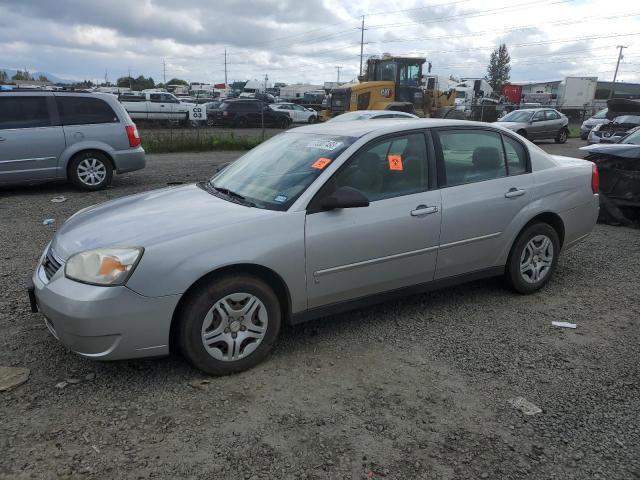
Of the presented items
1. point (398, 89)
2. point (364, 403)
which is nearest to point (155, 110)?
point (398, 89)

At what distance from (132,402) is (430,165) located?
2721 millimetres

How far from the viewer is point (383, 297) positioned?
3.93 metres

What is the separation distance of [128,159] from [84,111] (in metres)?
1.08

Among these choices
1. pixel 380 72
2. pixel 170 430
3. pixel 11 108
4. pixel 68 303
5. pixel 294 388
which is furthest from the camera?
pixel 380 72

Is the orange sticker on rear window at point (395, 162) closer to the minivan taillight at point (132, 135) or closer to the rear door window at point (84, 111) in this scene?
the minivan taillight at point (132, 135)

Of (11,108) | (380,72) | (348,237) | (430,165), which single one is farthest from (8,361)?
(380,72)

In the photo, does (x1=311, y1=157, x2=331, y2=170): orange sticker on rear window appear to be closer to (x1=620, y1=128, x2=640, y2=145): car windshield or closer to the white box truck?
(x1=620, y1=128, x2=640, y2=145): car windshield

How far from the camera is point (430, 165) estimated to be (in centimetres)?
410

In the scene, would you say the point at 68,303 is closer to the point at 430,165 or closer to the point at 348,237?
the point at 348,237

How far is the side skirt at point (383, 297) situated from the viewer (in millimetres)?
3621

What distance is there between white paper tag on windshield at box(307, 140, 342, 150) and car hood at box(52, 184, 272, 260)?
761 millimetres

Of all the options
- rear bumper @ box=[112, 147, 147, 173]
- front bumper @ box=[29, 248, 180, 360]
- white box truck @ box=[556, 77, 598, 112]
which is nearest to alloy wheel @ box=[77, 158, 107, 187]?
rear bumper @ box=[112, 147, 147, 173]

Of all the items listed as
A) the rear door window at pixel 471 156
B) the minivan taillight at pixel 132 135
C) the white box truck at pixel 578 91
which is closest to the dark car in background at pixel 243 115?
the minivan taillight at pixel 132 135

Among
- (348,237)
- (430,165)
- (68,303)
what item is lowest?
(68,303)
